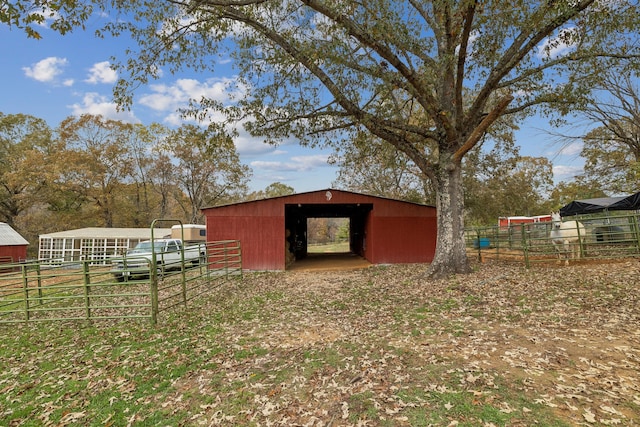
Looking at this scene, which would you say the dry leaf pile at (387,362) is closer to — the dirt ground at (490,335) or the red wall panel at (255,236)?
the dirt ground at (490,335)

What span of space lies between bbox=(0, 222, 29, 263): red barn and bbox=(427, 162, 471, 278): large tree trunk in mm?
25810

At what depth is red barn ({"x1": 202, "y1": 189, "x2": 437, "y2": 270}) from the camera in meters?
14.1

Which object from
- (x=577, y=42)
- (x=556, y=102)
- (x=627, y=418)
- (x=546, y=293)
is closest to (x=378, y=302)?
(x=546, y=293)

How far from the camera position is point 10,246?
21.8 meters

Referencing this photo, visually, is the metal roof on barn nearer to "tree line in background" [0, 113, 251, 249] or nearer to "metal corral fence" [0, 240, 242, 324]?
"tree line in background" [0, 113, 251, 249]

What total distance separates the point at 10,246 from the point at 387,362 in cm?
2716

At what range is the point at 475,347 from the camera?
4.61 m

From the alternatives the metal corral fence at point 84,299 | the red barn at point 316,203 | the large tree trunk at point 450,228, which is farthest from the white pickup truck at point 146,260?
the large tree trunk at point 450,228

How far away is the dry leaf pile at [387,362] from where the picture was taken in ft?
10.9

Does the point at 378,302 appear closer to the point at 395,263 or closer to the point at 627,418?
the point at 627,418

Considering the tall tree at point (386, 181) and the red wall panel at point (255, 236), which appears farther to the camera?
the tall tree at point (386, 181)

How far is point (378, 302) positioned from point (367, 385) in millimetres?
3907

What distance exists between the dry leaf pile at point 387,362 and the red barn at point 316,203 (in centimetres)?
623

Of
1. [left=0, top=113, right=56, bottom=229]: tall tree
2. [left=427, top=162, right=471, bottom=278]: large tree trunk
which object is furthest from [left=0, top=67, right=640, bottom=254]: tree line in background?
[left=427, top=162, right=471, bottom=278]: large tree trunk
